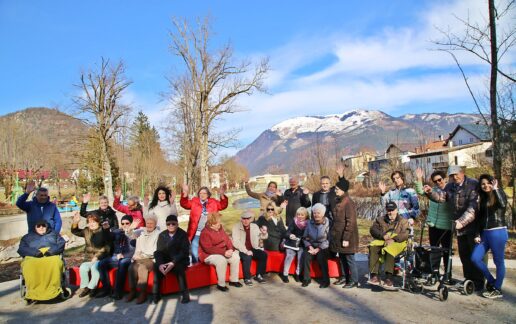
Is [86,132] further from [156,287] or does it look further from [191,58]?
[156,287]

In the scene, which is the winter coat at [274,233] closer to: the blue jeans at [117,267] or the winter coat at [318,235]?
the winter coat at [318,235]

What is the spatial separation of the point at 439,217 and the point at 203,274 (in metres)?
4.00

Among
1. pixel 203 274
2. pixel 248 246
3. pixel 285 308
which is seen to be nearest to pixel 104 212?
pixel 203 274

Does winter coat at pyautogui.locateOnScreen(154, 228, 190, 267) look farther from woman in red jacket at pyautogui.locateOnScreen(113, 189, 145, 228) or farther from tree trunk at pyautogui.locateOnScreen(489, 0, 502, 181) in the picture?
tree trunk at pyautogui.locateOnScreen(489, 0, 502, 181)

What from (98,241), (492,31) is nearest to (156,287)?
(98,241)

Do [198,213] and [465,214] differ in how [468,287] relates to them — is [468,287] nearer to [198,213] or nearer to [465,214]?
[465,214]

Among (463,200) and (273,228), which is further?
(273,228)

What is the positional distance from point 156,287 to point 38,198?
268cm

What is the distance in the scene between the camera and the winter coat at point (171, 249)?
5.87 metres

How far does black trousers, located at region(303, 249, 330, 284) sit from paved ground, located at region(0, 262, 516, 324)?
0.73 ft

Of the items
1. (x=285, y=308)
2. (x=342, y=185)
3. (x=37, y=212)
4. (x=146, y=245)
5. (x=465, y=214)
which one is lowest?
(x=285, y=308)

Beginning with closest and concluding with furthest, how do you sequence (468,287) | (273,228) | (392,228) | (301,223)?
(468,287)
(392,228)
(301,223)
(273,228)

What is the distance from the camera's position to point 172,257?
232 inches

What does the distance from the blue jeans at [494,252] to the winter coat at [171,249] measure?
14.0 feet
